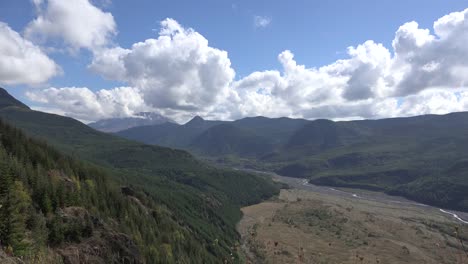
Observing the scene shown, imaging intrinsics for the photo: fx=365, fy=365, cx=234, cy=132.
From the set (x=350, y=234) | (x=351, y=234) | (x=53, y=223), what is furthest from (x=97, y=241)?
(x=351, y=234)

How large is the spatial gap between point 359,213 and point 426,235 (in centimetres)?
4494

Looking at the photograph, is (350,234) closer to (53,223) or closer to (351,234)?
(351,234)

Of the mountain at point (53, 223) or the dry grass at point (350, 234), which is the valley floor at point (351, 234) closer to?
the dry grass at point (350, 234)

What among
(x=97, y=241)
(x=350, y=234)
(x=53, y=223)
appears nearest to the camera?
(x=53, y=223)

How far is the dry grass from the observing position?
108m

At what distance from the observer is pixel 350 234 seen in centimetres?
13838

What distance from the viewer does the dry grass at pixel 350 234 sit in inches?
4259

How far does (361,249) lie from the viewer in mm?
117125

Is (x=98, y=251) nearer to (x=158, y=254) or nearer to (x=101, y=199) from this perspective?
(x=158, y=254)

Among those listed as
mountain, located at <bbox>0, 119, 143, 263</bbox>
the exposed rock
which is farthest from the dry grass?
the exposed rock

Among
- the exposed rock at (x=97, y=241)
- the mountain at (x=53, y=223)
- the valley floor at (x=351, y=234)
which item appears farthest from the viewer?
the valley floor at (x=351, y=234)

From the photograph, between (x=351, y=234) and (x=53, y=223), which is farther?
(x=351, y=234)

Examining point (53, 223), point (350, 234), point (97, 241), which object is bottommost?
point (350, 234)

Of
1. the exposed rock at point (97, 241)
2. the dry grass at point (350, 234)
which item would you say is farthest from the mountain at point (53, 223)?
the dry grass at point (350, 234)
